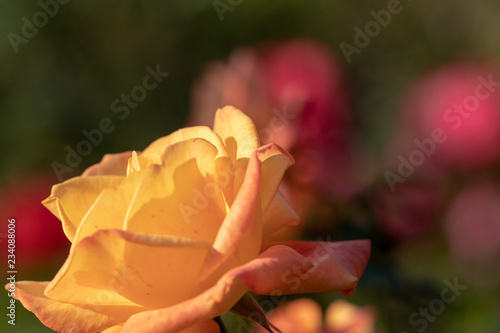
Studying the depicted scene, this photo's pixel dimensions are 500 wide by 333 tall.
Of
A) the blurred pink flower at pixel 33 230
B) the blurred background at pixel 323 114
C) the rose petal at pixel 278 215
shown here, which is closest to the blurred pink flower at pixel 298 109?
the blurred background at pixel 323 114

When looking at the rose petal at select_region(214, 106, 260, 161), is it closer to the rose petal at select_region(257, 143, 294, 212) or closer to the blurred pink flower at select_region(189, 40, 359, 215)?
the rose petal at select_region(257, 143, 294, 212)

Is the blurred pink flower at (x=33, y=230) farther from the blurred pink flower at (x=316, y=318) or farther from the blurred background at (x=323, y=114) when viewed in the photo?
the blurred pink flower at (x=316, y=318)

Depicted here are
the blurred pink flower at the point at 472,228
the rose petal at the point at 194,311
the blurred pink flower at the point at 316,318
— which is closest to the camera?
the rose petal at the point at 194,311

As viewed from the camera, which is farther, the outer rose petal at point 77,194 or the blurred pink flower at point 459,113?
the blurred pink flower at point 459,113

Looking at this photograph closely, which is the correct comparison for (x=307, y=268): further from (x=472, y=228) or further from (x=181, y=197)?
(x=472, y=228)

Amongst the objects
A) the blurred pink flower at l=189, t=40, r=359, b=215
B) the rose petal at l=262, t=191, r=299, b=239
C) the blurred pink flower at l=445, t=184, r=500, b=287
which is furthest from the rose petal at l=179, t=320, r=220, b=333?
the blurred pink flower at l=445, t=184, r=500, b=287

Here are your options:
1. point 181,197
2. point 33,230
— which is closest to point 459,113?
point 181,197
